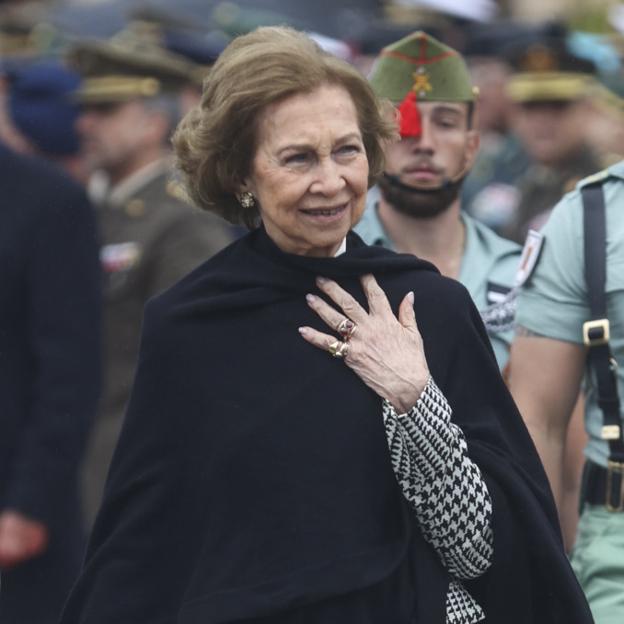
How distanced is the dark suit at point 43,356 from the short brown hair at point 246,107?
1.50 m

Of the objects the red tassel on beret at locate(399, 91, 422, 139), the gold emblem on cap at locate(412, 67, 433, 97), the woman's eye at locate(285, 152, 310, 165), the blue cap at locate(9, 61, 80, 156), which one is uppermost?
the woman's eye at locate(285, 152, 310, 165)

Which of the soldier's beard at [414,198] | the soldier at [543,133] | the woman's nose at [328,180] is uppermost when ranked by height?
the woman's nose at [328,180]

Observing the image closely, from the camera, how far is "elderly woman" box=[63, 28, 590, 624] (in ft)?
15.0

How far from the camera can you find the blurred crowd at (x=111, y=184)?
6504 millimetres

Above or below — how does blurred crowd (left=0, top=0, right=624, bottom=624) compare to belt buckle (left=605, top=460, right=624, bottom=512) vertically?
→ below

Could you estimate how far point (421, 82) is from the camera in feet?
21.1

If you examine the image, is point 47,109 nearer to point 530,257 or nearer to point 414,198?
point 414,198

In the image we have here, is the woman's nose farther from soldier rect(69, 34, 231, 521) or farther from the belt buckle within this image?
soldier rect(69, 34, 231, 521)

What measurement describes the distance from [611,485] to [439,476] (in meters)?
0.94

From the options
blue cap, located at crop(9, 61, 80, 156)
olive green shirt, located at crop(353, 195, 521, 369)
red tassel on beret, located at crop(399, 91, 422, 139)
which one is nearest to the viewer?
olive green shirt, located at crop(353, 195, 521, 369)

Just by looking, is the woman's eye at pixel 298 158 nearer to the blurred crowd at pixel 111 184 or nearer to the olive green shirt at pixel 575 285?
the olive green shirt at pixel 575 285

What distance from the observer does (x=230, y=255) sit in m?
4.90

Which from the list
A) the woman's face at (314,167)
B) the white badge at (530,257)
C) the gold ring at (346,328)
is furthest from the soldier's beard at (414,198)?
the gold ring at (346,328)

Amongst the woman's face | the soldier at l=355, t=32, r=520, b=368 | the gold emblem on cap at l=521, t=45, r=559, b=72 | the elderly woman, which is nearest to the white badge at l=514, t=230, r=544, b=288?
the soldier at l=355, t=32, r=520, b=368
